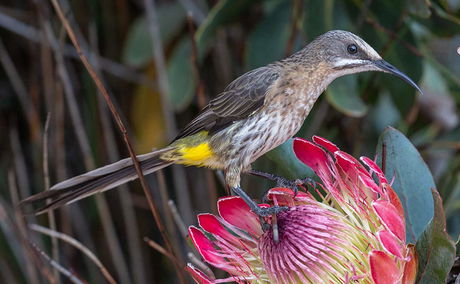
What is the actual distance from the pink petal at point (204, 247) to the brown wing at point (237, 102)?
16.2 inches

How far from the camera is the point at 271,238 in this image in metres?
1.16

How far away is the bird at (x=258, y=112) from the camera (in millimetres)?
1493

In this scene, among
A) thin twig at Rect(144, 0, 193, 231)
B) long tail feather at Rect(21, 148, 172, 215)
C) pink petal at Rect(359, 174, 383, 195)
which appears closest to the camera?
pink petal at Rect(359, 174, 383, 195)

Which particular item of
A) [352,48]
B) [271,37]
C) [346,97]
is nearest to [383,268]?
[352,48]

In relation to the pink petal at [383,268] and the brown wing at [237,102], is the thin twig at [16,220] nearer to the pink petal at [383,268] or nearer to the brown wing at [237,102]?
the brown wing at [237,102]

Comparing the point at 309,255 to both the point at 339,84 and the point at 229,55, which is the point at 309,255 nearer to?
the point at 339,84

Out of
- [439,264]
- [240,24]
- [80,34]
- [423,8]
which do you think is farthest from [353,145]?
[439,264]

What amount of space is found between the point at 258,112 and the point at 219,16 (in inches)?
18.3

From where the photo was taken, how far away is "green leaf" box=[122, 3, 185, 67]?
236 centimetres

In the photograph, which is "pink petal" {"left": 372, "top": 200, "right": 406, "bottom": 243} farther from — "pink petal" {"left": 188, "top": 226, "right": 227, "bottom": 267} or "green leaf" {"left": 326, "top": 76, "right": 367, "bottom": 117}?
"green leaf" {"left": 326, "top": 76, "right": 367, "bottom": 117}

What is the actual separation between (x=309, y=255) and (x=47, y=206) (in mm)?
493

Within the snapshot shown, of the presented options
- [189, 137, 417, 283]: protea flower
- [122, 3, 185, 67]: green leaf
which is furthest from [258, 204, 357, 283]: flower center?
[122, 3, 185, 67]: green leaf

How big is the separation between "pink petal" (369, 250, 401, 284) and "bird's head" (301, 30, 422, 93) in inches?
18.6

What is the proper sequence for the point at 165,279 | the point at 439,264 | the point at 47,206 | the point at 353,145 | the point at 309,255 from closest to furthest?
1. the point at 439,264
2. the point at 309,255
3. the point at 47,206
4. the point at 353,145
5. the point at 165,279
